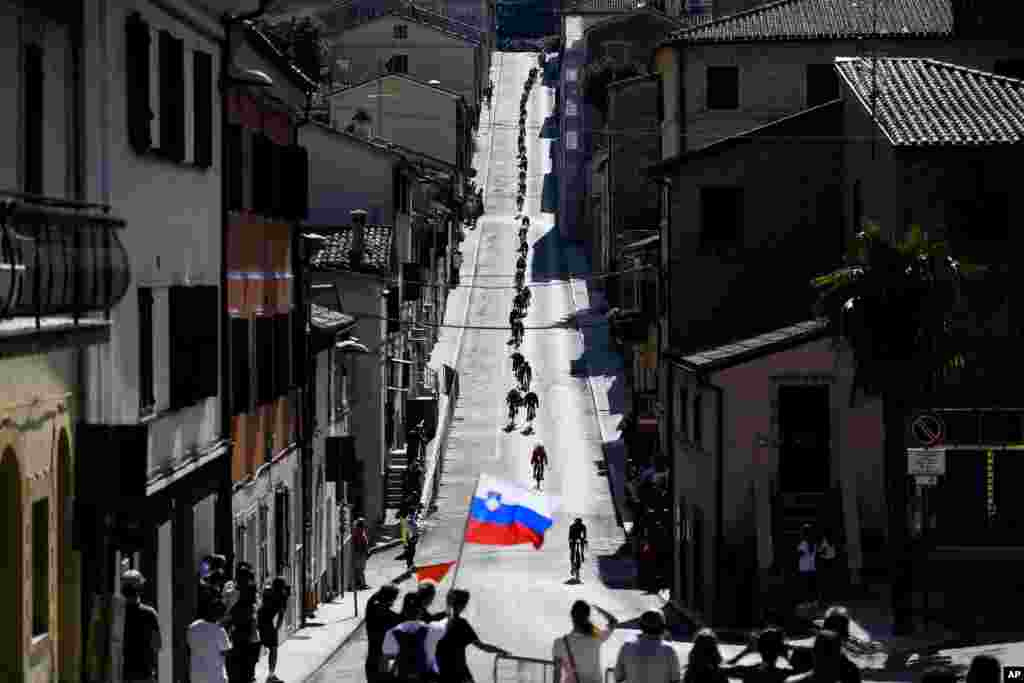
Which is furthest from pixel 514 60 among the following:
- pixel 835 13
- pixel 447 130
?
pixel 835 13

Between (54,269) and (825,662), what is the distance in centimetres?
728

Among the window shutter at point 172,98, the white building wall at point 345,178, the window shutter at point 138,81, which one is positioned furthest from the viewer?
the white building wall at point 345,178

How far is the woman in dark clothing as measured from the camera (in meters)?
22.5

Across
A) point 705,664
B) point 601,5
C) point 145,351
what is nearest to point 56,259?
point 705,664

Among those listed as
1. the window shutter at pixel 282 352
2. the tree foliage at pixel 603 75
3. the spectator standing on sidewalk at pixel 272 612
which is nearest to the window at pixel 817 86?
the window shutter at pixel 282 352

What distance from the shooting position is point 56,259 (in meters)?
18.7

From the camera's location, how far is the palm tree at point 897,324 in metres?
36.5

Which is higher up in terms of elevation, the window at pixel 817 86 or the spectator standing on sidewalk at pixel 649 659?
the window at pixel 817 86

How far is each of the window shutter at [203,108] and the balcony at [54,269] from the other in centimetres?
899

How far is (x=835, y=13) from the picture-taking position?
215 feet

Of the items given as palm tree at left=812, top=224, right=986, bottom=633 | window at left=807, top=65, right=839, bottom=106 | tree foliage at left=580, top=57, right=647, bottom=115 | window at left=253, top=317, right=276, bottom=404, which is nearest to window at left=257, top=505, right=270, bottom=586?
window at left=253, top=317, right=276, bottom=404

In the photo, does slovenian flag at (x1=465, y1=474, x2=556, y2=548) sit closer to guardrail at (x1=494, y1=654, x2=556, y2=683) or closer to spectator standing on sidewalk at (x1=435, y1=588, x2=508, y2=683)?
guardrail at (x1=494, y1=654, x2=556, y2=683)

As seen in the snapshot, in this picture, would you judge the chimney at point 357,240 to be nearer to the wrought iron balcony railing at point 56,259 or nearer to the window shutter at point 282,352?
the window shutter at point 282,352

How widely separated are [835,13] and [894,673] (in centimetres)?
3890
